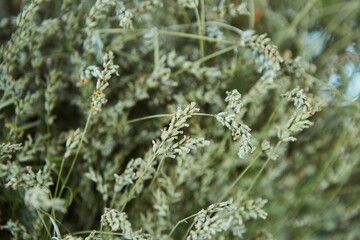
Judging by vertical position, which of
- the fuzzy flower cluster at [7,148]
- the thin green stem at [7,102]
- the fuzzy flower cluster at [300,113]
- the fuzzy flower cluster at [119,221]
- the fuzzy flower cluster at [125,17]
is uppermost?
the fuzzy flower cluster at [125,17]

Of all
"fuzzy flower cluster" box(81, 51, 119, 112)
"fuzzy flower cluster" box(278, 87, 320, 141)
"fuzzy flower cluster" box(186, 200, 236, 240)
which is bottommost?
"fuzzy flower cluster" box(186, 200, 236, 240)

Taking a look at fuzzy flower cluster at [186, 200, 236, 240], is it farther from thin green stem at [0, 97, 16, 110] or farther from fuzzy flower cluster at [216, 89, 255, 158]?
thin green stem at [0, 97, 16, 110]

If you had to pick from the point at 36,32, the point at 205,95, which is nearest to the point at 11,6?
the point at 36,32

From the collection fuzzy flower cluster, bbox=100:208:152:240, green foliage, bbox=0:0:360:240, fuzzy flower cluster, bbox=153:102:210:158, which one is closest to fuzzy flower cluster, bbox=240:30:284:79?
green foliage, bbox=0:0:360:240

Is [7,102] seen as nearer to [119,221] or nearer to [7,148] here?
[7,148]

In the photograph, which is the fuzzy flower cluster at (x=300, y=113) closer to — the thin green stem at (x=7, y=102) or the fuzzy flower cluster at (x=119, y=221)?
the fuzzy flower cluster at (x=119, y=221)

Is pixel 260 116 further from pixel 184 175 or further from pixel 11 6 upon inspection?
pixel 11 6

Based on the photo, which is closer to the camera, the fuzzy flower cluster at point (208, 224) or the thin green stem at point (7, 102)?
the fuzzy flower cluster at point (208, 224)

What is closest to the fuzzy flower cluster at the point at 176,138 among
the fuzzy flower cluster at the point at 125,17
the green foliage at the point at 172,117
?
the green foliage at the point at 172,117

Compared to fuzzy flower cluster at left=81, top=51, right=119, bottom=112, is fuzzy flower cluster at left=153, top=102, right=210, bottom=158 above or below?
below
